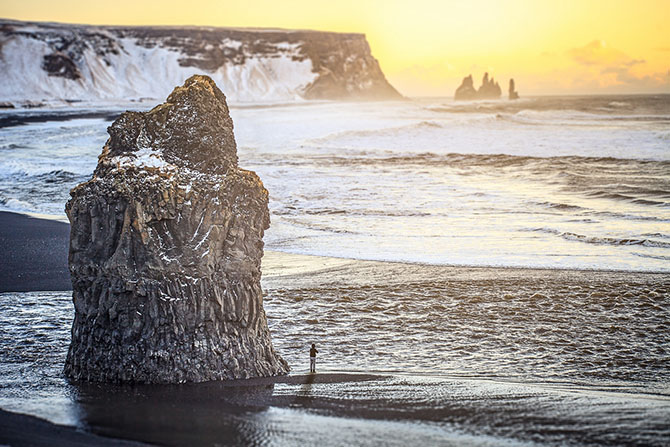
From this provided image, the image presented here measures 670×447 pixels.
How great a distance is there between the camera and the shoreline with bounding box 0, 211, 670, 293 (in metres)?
11.8

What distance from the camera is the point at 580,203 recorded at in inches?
908

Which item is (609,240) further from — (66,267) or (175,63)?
(175,63)

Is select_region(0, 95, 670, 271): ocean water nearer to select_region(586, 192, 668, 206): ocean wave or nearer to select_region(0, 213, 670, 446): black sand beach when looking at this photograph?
select_region(586, 192, 668, 206): ocean wave

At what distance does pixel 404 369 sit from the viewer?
782cm

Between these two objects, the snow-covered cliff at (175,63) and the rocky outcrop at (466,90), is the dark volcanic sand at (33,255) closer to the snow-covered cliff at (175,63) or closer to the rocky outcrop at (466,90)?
the snow-covered cliff at (175,63)

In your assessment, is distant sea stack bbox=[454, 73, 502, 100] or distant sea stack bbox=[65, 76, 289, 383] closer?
distant sea stack bbox=[65, 76, 289, 383]

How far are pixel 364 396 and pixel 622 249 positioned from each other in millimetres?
10288

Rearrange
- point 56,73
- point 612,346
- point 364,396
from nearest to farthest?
point 364,396 → point 612,346 → point 56,73

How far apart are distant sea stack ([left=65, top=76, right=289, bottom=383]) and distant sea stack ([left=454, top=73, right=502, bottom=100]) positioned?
567 ft

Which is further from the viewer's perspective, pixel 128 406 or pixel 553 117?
pixel 553 117

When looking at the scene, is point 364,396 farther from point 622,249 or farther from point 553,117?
point 553,117

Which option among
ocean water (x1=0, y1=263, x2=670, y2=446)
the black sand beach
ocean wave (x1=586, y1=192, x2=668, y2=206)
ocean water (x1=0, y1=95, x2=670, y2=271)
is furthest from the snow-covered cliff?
ocean water (x1=0, y1=263, x2=670, y2=446)

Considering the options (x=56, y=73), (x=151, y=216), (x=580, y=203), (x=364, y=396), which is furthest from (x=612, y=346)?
(x=56, y=73)

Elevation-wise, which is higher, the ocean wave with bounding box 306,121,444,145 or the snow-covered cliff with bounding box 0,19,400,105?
the snow-covered cliff with bounding box 0,19,400,105
